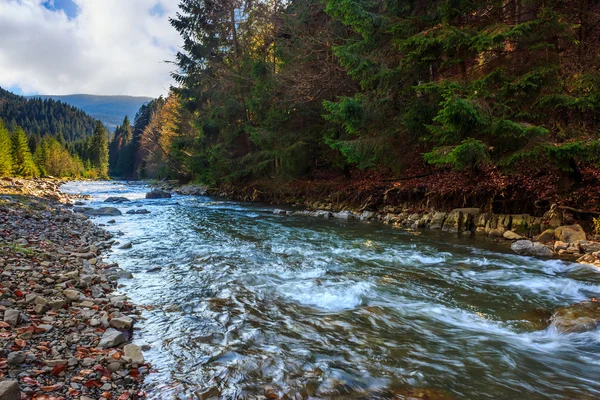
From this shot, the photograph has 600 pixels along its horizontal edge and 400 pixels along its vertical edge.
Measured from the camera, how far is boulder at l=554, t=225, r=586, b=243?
25.2ft

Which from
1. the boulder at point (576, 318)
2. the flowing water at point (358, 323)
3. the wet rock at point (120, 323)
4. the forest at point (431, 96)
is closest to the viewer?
the flowing water at point (358, 323)

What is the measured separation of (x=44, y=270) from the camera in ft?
16.4

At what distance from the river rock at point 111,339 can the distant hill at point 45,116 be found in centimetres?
18456

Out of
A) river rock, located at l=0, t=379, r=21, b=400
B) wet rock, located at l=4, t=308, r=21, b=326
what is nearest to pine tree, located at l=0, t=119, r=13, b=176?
wet rock, located at l=4, t=308, r=21, b=326

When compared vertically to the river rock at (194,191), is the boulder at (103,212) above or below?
below

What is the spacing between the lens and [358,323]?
163 inches

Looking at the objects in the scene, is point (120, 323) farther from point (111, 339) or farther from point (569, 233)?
point (569, 233)

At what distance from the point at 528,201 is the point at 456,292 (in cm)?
647

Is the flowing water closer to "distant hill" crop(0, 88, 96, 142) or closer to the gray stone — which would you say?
the gray stone

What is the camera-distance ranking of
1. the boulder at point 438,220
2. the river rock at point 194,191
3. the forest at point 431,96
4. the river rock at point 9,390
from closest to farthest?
1. the river rock at point 9,390
2. the forest at point 431,96
3. the boulder at point 438,220
4. the river rock at point 194,191

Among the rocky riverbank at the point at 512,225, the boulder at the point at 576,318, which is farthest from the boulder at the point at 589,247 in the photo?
the boulder at the point at 576,318

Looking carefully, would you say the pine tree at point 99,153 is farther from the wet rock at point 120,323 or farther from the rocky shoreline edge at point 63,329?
the wet rock at point 120,323

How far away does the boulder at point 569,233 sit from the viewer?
25.2ft

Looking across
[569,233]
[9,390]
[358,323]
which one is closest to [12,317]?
[9,390]
